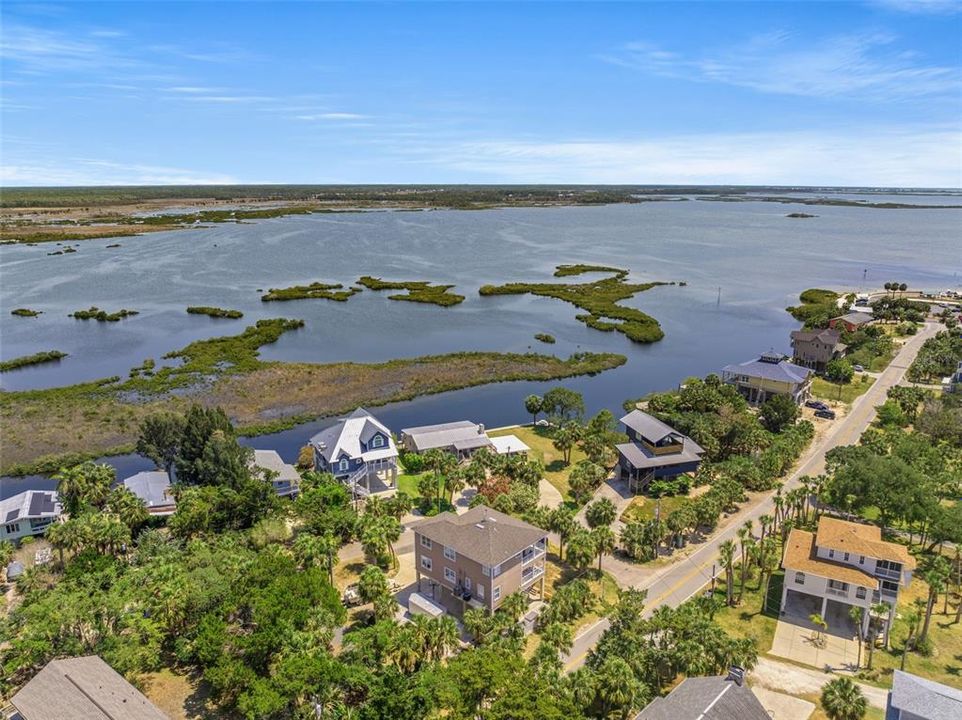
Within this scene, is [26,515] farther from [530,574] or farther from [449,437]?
[530,574]

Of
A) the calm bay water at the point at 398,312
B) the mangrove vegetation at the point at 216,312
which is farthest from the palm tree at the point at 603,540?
the mangrove vegetation at the point at 216,312

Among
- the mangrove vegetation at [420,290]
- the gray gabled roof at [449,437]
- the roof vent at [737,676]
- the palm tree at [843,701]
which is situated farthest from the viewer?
the mangrove vegetation at [420,290]

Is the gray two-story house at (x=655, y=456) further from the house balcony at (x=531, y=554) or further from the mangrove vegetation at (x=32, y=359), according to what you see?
the mangrove vegetation at (x=32, y=359)

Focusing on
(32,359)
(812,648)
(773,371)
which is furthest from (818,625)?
(32,359)

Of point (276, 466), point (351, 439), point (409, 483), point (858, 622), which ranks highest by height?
point (351, 439)

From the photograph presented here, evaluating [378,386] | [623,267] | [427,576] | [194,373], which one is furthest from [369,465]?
[623,267]

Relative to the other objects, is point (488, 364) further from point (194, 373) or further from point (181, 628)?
point (181, 628)
